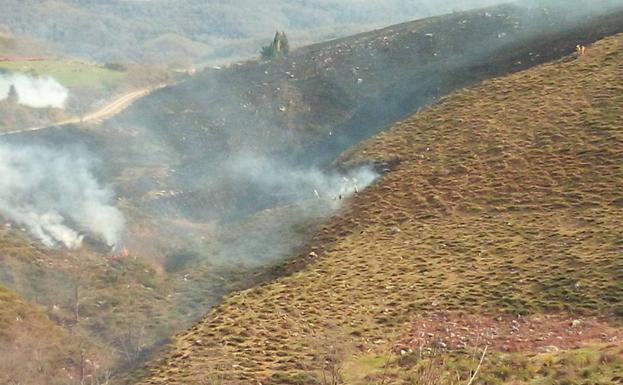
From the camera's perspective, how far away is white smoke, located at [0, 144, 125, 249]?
1732 inches

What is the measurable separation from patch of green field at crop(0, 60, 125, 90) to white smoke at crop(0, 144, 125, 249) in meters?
43.6

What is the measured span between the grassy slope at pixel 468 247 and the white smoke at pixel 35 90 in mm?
54214

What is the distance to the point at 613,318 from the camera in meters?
23.7

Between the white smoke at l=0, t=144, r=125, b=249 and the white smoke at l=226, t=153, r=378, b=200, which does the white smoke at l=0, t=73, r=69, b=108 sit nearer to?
the white smoke at l=0, t=144, r=125, b=249

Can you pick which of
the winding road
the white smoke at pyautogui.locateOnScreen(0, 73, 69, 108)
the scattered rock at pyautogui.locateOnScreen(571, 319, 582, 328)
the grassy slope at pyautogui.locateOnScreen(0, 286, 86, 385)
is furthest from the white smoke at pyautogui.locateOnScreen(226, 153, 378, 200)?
the white smoke at pyautogui.locateOnScreen(0, 73, 69, 108)

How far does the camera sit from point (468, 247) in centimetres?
3297

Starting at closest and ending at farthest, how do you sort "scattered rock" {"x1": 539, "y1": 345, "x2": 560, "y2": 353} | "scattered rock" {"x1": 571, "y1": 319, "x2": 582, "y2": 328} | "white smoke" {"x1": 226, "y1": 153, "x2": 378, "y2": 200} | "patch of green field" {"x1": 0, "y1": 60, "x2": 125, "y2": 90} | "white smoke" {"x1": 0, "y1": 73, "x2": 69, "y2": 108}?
1. "scattered rock" {"x1": 539, "y1": 345, "x2": 560, "y2": 353}
2. "scattered rock" {"x1": 571, "y1": 319, "x2": 582, "y2": 328}
3. "white smoke" {"x1": 226, "y1": 153, "x2": 378, "y2": 200}
4. "white smoke" {"x1": 0, "y1": 73, "x2": 69, "y2": 108}
5. "patch of green field" {"x1": 0, "y1": 60, "x2": 125, "y2": 90}

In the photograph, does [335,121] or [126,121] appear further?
[126,121]

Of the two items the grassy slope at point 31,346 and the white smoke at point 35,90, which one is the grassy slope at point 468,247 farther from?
the white smoke at point 35,90

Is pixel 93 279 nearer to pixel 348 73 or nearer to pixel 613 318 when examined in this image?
pixel 613 318

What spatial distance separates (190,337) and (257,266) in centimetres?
1020

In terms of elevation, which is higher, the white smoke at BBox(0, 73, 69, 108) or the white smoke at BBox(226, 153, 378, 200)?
the white smoke at BBox(226, 153, 378, 200)

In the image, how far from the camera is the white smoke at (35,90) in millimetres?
86938

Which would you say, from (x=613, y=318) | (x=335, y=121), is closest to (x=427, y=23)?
(x=335, y=121)
